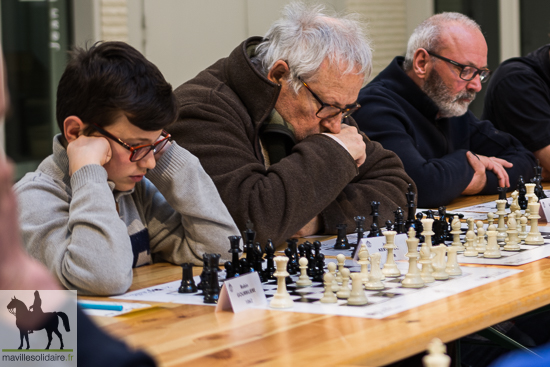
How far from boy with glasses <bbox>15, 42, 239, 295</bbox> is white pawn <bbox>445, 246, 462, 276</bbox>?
71cm

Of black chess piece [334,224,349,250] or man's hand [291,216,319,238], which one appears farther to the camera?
man's hand [291,216,319,238]

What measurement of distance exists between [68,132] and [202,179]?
464mm

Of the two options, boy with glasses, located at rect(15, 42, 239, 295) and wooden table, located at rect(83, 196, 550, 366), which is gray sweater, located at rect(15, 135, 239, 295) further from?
wooden table, located at rect(83, 196, 550, 366)

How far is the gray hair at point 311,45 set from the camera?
9.19ft

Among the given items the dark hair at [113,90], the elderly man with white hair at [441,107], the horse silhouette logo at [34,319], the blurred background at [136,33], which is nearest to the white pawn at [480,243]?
the dark hair at [113,90]

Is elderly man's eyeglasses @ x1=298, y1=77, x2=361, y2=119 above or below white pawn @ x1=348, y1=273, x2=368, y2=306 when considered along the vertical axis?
above

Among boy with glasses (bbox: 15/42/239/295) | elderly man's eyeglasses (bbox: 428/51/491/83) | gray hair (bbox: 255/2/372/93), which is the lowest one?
boy with glasses (bbox: 15/42/239/295)

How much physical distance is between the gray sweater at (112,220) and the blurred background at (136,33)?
346cm

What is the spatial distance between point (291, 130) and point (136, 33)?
3.66 metres

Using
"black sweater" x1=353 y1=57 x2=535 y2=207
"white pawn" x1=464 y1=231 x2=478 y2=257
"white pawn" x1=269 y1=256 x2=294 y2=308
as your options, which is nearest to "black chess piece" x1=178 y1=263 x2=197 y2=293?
"white pawn" x1=269 y1=256 x2=294 y2=308

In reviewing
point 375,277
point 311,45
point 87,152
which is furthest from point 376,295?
point 311,45

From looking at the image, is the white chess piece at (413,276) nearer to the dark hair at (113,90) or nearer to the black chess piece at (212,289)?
the black chess piece at (212,289)

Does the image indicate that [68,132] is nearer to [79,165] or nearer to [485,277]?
[79,165]

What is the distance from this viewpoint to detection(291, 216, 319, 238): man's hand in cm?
276
